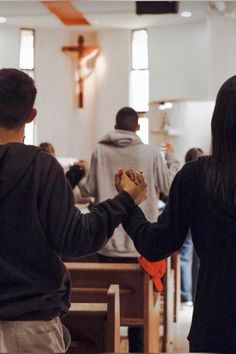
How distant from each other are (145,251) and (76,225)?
1.08 ft

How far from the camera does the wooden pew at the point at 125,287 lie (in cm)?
343

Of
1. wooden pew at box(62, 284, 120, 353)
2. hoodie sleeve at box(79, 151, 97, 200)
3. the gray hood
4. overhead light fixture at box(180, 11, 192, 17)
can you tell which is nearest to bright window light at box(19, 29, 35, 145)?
overhead light fixture at box(180, 11, 192, 17)

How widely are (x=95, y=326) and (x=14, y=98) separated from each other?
0.97m

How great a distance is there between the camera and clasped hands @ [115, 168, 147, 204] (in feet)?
6.51

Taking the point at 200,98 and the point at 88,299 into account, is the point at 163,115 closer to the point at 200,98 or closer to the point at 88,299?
the point at 200,98

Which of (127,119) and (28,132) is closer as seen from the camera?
(127,119)

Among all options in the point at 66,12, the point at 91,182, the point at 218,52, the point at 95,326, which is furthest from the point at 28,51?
the point at 95,326

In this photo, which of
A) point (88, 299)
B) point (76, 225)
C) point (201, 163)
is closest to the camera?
point (76, 225)

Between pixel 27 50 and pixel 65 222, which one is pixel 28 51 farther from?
pixel 65 222

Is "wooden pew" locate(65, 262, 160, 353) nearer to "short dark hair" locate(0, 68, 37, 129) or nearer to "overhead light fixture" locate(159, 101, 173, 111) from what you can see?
"short dark hair" locate(0, 68, 37, 129)

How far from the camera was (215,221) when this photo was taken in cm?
188

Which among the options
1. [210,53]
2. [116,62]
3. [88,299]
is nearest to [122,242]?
[88,299]

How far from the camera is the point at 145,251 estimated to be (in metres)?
2.03

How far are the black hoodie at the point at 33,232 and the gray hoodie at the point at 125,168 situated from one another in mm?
2443
